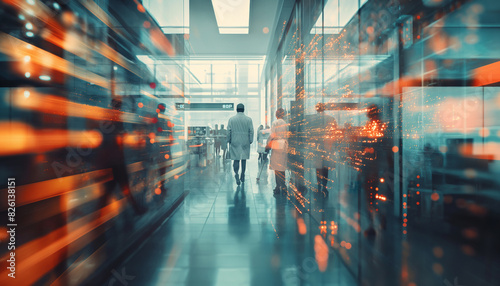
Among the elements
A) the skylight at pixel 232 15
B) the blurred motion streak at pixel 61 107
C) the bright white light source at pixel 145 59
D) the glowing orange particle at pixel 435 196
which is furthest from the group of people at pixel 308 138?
the skylight at pixel 232 15

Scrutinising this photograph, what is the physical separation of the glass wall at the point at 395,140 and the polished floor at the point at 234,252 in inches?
7.8

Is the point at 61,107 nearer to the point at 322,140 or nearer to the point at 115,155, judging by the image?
the point at 115,155

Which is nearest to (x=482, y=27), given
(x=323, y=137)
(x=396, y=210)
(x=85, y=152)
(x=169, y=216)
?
(x=323, y=137)

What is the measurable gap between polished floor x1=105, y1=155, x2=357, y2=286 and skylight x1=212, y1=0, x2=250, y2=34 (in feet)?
15.3

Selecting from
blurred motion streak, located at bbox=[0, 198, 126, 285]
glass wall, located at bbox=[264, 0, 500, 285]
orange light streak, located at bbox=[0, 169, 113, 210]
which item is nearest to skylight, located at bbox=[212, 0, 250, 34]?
glass wall, located at bbox=[264, 0, 500, 285]

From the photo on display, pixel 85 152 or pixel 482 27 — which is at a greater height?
pixel 482 27

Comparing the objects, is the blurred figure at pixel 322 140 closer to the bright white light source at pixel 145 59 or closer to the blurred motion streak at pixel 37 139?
the bright white light source at pixel 145 59

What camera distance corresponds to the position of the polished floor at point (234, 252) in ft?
4.34

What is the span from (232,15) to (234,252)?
5727 mm

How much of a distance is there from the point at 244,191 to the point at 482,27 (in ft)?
18.9

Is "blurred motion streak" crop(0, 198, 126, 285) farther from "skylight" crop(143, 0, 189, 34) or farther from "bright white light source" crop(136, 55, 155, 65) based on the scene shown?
"skylight" crop(143, 0, 189, 34)

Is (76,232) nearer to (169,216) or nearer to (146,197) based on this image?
(169,216)

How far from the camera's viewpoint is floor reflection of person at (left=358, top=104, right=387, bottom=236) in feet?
9.00

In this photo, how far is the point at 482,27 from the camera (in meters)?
4.60
